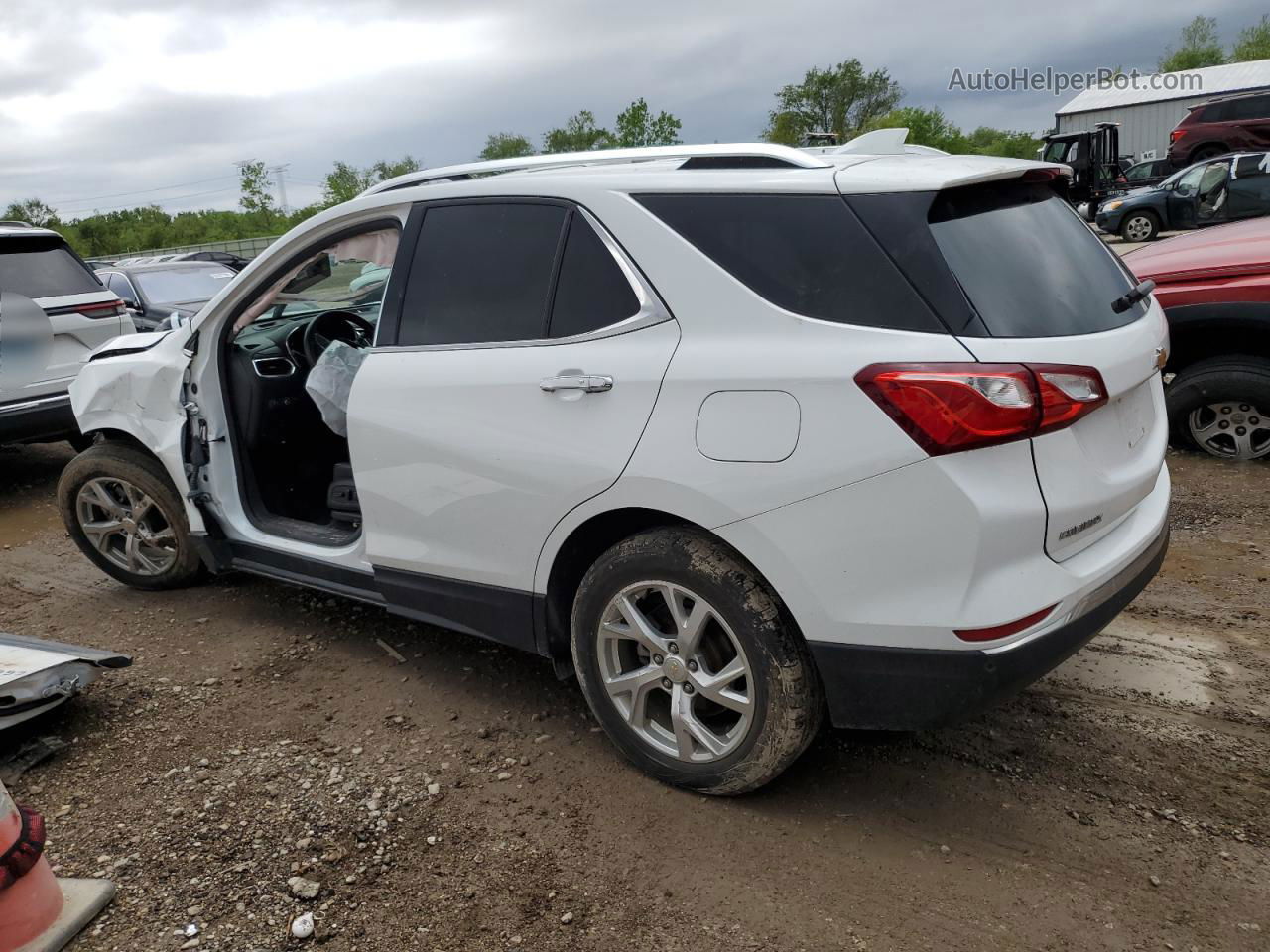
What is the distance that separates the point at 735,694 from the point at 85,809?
205cm

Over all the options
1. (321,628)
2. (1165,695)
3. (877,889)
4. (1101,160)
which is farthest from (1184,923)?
(1101,160)

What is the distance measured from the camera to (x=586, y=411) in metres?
2.79

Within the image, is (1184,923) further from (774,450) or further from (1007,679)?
(774,450)

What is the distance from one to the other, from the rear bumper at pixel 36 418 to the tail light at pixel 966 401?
5885 millimetres

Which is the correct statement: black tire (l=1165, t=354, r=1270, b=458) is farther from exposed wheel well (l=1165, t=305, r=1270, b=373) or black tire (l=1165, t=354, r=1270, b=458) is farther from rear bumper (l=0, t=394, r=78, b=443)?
rear bumper (l=0, t=394, r=78, b=443)

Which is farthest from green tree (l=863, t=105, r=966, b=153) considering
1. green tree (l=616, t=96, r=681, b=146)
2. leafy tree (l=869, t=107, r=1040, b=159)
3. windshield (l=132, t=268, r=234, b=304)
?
windshield (l=132, t=268, r=234, b=304)

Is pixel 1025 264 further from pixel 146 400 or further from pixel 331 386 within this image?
pixel 146 400

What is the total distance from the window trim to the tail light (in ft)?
2.29

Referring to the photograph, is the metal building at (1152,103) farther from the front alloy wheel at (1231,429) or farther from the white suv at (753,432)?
the white suv at (753,432)

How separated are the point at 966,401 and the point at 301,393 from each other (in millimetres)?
3170

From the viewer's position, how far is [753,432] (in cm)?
246

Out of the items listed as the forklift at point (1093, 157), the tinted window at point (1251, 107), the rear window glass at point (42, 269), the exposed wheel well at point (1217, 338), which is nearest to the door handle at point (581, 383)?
the exposed wheel well at point (1217, 338)

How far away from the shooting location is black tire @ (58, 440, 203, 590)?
443 centimetres

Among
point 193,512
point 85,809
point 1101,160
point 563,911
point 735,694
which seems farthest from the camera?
point 1101,160
